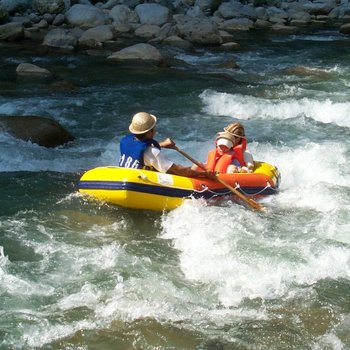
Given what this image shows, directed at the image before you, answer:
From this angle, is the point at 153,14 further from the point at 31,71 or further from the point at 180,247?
the point at 180,247

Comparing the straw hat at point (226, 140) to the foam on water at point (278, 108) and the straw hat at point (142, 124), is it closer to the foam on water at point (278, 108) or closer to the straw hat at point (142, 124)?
the straw hat at point (142, 124)

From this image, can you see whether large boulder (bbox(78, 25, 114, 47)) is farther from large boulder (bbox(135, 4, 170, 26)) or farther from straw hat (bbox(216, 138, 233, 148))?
straw hat (bbox(216, 138, 233, 148))

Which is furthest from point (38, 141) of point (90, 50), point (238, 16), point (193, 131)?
point (238, 16)

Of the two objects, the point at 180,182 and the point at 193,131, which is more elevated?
the point at 180,182

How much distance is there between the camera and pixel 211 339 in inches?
152

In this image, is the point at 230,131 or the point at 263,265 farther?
→ the point at 230,131

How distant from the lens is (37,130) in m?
7.65

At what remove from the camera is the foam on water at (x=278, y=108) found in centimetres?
946

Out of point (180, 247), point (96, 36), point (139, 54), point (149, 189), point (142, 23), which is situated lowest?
point (142, 23)

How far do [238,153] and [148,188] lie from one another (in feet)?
4.13

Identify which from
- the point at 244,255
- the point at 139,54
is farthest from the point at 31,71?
the point at 244,255

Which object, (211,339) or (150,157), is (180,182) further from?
(211,339)

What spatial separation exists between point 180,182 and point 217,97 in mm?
4579

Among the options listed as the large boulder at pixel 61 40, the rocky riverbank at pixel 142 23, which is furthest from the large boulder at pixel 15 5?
the large boulder at pixel 61 40
